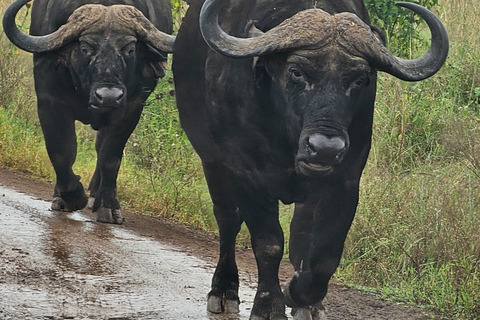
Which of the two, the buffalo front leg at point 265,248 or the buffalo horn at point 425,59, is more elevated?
the buffalo horn at point 425,59

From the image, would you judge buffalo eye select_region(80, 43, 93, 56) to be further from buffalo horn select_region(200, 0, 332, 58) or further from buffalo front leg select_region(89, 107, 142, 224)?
buffalo horn select_region(200, 0, 332, 58)

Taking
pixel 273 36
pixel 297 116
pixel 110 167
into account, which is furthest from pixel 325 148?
pixel 110 167

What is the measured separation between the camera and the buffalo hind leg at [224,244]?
570 centimetres

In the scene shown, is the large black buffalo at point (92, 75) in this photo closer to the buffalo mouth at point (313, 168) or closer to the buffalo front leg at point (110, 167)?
the buffalo front leg at point (110, 167)

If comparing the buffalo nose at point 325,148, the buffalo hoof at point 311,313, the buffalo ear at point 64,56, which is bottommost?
the buffalo hoof at point 311,313

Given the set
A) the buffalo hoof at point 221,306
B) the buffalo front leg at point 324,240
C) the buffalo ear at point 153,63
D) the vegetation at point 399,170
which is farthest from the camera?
the buffalo ear at point 153,63

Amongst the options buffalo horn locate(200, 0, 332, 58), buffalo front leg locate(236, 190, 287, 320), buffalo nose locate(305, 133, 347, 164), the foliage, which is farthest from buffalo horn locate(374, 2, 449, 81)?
the foliage

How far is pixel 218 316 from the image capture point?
18.3 ft

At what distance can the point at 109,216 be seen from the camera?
26.7ft

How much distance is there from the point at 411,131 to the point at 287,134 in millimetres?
3614

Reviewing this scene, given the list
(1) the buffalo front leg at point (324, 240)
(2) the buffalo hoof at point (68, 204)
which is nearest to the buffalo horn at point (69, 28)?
(2) the buffalo hoof at point (68, 204)

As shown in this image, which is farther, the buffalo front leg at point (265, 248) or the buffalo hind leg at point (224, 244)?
the buffalo hind leg at point (224, 244)

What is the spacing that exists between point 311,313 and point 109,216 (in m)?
3.10

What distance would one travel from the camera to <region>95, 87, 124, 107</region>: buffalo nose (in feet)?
25.6
